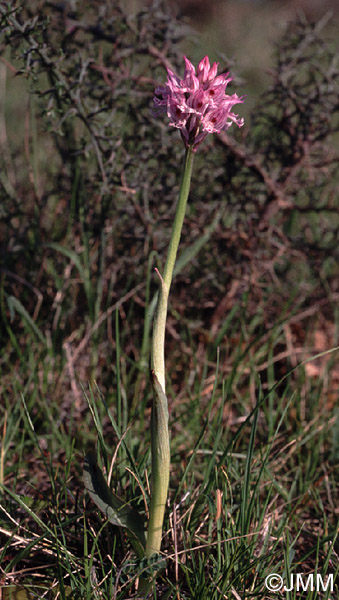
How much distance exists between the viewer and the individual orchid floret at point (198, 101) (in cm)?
119

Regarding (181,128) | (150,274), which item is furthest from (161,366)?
(150,274)

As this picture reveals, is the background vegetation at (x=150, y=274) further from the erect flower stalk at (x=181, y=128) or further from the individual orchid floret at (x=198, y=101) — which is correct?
the individual orchid floret at (x=198, y=101)

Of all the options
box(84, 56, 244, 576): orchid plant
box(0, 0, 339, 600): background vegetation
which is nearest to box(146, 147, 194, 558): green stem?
box(84, 56, 244, 576): orchid plant

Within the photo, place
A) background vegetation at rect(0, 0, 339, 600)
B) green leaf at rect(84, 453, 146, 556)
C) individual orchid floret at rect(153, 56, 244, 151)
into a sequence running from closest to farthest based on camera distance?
1. individual orchid floret at rect(153, 56, 244, 151)
2. green leaf at rect(84, 453, 146, 556)
3. background vegetation at rect(0, 0, 339, 600)

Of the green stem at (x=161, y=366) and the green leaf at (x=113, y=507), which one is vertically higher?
the green stem at (x=161, y=366)

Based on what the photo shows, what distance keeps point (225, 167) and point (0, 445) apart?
56.9 inches

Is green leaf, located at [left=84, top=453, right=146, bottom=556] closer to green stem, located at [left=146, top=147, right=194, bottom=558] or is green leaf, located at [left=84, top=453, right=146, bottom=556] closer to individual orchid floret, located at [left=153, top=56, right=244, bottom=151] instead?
green stem, located at [left=146, top=147, right=194, bottom=558]

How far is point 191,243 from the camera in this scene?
2537 millimetres

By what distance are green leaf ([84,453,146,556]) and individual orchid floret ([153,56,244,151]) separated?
0.82m

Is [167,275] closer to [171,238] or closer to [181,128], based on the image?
[171,238]

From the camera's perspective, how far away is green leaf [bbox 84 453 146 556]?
1356 mm

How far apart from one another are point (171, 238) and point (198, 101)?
294 mm

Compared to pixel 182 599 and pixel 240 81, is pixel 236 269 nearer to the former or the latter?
pixel 240 81

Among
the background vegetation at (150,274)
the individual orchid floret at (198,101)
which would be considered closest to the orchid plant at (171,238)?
the individual orchid floret at (198,101)
